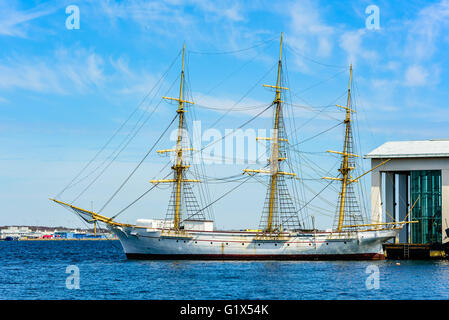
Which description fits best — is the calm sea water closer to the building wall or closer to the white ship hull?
the white ship hull

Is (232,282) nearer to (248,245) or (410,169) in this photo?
(248,245)

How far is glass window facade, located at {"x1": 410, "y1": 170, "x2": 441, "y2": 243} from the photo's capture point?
72.9 metres

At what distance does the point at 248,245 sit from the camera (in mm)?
71062

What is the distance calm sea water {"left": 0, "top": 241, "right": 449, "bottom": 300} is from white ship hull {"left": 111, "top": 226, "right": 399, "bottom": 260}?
6440 millimetres

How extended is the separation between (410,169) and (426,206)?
5.32 meters

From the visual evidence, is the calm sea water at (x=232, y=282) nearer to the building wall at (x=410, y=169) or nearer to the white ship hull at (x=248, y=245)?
the white ship hull at (x=248, y=245)

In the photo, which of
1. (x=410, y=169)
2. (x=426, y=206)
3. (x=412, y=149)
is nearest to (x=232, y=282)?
(x=410, y=169)

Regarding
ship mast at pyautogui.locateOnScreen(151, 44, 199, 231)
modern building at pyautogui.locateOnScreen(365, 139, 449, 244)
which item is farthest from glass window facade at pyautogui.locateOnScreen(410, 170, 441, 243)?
ship mast at pyautogui.locateOnScreen(151, 44, 199, 231)

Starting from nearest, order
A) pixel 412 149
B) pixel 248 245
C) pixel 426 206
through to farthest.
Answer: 1. pixel 248 245
2. pixel 426 206
3. pixel 412 149

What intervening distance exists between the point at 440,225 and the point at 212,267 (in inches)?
1154

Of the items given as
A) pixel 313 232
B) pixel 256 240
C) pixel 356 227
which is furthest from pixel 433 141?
pixel 256 240

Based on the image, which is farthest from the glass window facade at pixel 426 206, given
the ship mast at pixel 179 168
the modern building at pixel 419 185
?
the ship mast at pixel 179 168

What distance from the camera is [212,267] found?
60062 millimetres
